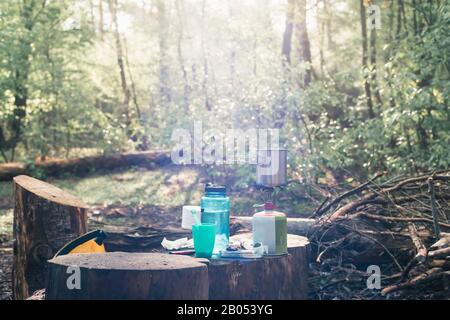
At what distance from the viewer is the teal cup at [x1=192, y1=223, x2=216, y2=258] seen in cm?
386

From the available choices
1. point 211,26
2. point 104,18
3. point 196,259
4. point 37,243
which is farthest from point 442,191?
point 104,18

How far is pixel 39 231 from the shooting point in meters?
5.22

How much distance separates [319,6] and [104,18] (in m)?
10.2

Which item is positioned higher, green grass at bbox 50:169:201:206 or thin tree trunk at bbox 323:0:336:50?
thin tree trunk at bbox 323:0:336:50

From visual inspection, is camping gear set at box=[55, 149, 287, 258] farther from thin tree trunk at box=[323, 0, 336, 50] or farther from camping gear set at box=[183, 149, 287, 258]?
thin tree trunk at box=[323, 0, 336, 50]

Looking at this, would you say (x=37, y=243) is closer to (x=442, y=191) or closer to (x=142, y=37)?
(x=442, y=191)

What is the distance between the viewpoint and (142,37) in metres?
21.0

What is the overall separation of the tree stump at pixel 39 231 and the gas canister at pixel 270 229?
1.86m

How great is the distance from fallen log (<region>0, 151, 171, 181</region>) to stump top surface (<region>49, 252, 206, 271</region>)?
1099 cm

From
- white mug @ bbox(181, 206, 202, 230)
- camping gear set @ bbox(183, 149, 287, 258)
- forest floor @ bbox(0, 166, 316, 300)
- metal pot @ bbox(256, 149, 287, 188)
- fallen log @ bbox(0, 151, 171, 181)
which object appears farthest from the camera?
fallen log @ bbox(0, 151, 171, 181)

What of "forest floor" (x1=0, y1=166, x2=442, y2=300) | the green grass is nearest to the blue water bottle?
"forest floor" (x1=0, y1=166, x2=442, y2=300)

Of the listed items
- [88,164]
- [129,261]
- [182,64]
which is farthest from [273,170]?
[182,64]

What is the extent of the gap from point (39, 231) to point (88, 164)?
9.61 metres

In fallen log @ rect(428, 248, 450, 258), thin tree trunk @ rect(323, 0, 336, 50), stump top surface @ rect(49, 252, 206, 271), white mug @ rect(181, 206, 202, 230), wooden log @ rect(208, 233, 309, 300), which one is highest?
thin tree trunk @ rect(323, 0, 336, 50)
